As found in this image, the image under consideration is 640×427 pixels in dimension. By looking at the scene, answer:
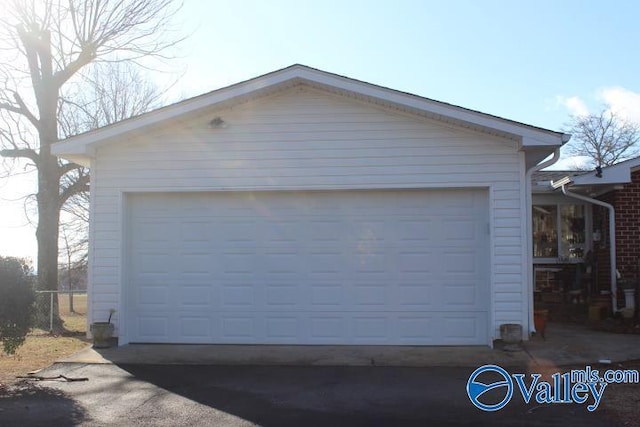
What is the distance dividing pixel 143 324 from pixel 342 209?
389 cm

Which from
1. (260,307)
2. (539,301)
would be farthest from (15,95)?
(539,301)

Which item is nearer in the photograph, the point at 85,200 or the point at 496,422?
the point at 496,422

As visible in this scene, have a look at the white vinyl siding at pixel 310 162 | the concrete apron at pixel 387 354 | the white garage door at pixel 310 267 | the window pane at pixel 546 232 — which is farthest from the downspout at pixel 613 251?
the white garage door at pixel 310 267

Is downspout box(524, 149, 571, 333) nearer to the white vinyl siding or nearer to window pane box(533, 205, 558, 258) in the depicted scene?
the white vinyl siding

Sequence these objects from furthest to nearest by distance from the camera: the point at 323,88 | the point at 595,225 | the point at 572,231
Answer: the point at 572,231, the point at 595,225, the point at 323,88

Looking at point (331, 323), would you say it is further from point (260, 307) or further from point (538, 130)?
point (538, 130)

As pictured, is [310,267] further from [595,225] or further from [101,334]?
[595,225]

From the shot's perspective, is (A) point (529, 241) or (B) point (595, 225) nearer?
(A) point (529, 241)

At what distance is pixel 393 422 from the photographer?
6395mm

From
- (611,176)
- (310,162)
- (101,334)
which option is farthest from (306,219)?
(611,176)

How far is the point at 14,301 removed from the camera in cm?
859

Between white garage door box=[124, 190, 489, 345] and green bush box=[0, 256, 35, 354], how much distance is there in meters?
2.26

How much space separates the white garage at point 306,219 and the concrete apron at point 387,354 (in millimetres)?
400

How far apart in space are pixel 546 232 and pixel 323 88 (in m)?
8.14
